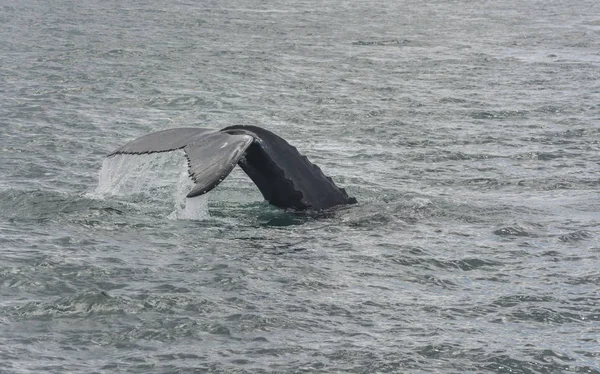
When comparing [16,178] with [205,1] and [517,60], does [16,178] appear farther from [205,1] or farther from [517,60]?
[205,1]

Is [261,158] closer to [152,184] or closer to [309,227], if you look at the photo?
[309,227]

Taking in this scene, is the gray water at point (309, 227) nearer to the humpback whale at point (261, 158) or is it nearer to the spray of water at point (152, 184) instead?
the spray of water at point (152, 184)

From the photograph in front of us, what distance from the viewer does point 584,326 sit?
8.45 m

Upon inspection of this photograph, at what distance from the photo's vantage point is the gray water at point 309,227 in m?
7.87

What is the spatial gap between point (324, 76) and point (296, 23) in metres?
12.7

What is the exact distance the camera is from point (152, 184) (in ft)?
43.4

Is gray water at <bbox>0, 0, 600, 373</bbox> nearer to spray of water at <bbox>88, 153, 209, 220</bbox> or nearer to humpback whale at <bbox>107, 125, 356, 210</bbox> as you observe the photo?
spray of water at <bbox>88, 153, 209, 220</bbox>

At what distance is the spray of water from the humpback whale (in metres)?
0.30

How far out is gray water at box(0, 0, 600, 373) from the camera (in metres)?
7.87

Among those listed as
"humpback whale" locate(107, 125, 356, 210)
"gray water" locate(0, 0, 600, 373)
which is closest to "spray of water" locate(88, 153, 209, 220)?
"gray water" locate(0, 0, 600, 373)

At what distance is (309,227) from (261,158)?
0.95 meters

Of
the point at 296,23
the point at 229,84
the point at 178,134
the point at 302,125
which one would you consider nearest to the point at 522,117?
the point at 302,125

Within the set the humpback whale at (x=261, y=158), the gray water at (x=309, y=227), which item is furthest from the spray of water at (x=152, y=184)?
the humpback whale at (x=261, y=158)

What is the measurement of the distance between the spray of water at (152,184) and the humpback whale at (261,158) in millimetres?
303
